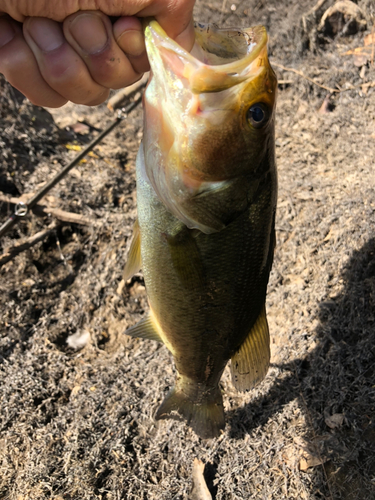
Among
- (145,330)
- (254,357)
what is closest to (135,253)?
(145,330)

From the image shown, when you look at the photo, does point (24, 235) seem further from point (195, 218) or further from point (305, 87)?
point (305, 87)

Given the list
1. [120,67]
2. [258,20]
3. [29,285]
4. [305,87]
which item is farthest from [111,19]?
[258,20]

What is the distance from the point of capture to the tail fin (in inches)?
87.0

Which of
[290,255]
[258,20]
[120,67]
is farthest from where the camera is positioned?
[258,20]

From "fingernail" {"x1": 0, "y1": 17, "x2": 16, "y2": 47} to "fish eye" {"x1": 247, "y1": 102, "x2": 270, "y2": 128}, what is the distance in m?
0.89

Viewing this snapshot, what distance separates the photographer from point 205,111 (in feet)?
4.17

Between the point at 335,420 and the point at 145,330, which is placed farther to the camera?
the point at 335,420

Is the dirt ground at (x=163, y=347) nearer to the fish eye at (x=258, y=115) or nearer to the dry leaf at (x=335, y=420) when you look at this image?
the dry leaf at (x=335, y=420)

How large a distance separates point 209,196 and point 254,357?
0.89m

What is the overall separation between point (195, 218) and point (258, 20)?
5911 mm

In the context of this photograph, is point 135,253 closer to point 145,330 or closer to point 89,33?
point 145,330

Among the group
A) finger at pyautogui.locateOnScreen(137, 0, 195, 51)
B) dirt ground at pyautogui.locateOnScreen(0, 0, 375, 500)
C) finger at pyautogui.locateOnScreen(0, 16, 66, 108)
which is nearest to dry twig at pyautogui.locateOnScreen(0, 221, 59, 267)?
dirt ground at pyautogui.locateOnScreen(0, 0, 375, 500)

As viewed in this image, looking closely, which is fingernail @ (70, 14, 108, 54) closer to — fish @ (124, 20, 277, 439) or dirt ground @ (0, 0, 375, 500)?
fish @ (124, 20, 277, 439)

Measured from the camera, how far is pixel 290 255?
3.48 metres
